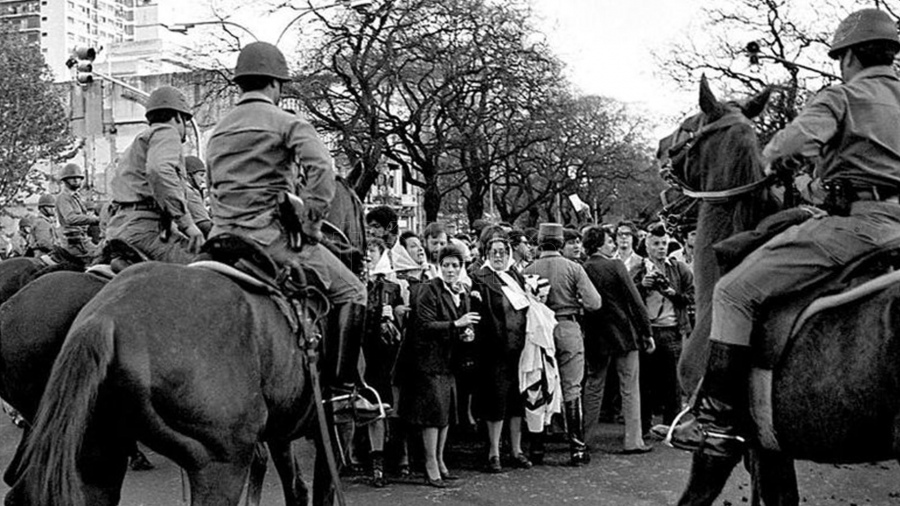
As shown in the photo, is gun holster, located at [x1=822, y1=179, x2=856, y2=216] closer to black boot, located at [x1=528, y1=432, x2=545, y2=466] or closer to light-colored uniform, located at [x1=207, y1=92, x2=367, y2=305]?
light-colored uniform, located at [x1=207, y1=92, x2=367, y2=305]

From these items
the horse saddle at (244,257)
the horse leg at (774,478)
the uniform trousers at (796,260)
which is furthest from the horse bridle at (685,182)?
the horse saddle at (244,257)

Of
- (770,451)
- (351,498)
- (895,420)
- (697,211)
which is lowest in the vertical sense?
(351,498)

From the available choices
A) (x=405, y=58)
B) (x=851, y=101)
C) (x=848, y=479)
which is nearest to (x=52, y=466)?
(x=851, y=101)

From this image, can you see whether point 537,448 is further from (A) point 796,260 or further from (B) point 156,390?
(B) point 156,390

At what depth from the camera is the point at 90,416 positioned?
4586 millimetres

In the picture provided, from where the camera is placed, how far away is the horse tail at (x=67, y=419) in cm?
450

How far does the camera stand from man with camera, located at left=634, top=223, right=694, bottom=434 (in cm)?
1139

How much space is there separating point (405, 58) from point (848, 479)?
27860mm

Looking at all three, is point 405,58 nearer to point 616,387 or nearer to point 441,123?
point 441,123

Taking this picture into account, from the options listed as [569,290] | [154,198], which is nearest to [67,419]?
[154,198]

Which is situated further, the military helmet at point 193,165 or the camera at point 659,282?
the military helmet at point 193,165

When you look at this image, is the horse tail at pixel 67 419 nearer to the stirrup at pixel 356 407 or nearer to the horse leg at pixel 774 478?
the stirrup at pixel 356 407

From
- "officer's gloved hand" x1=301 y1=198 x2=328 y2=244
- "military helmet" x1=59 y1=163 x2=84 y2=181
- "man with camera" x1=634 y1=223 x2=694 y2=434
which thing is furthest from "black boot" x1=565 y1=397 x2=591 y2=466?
"military helmet" x1=59 y1=163 x2=84 y2=181

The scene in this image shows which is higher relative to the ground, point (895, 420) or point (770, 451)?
point (895, 420)
